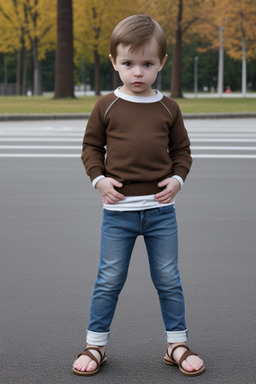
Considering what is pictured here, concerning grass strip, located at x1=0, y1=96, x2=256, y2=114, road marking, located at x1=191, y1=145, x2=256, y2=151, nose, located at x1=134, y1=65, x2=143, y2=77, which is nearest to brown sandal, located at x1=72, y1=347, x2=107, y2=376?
nose, located at x1=134, y1=65, x2=143, y2=77

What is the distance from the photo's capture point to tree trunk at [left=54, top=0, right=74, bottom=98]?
31.8 metres

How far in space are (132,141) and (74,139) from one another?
1122 cm

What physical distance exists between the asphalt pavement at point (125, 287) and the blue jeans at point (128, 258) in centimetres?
26

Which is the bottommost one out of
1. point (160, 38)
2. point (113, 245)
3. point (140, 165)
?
point (113, 245)

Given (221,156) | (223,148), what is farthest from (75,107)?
(221,156)

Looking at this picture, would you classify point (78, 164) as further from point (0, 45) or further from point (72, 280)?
point (0, 45)

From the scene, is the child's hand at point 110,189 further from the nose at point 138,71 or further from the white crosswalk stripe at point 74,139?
the white crosswalk stripe at point 74,139

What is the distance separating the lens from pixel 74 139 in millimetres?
14266

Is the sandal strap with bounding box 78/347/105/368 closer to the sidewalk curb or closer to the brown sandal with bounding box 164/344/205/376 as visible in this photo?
the brown sandal with bounding box 164/344/205/376

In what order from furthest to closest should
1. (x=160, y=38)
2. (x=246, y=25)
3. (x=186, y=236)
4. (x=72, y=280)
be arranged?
(x=246, y=25) < (x=186, y=236) < (x=72, y=280) < (x=160, y=38)

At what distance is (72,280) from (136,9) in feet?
134

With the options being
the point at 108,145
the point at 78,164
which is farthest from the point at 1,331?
the point at 78,164

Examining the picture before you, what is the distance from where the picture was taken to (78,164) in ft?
35.3

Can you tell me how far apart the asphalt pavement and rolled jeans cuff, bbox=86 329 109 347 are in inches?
4.4
